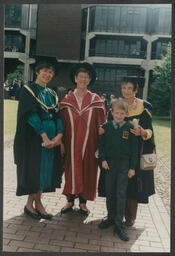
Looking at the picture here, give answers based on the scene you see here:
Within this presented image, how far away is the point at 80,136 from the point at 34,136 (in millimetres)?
556

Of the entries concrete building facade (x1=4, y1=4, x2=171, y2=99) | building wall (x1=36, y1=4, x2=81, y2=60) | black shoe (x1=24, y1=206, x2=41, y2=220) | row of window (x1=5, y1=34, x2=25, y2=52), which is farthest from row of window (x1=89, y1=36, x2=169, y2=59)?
black shoe (x1=24, y1=206, x2=41, y2=220)

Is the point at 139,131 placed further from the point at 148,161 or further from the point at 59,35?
the point at 59,35

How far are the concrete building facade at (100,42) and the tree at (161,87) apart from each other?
0.09 meters

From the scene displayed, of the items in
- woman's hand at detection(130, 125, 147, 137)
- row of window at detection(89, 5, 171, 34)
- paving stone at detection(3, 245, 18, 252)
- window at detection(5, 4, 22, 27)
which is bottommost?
paving stone at detection(3, 245, 18, 252)

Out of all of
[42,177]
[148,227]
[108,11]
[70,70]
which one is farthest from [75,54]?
[148,227]

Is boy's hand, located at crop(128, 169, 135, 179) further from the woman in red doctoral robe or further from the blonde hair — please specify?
the blonde hair

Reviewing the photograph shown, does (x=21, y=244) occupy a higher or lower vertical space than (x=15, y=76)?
lower

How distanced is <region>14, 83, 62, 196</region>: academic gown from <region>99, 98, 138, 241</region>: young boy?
630mm

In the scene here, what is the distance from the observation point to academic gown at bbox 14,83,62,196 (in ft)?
10.1

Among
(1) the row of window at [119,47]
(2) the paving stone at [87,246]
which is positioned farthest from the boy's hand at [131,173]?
(1) the row of window at [119,47]

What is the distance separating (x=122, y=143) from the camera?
9.87 ft

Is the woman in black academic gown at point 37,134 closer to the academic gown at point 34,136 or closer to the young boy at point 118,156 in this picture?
the academic gown at point 34,136

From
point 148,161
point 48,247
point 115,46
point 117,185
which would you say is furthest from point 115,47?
point 48,247

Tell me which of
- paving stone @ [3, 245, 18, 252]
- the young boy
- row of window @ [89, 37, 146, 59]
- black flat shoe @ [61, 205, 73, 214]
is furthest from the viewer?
black flat shoe @ [61, 205, 73, 214]
